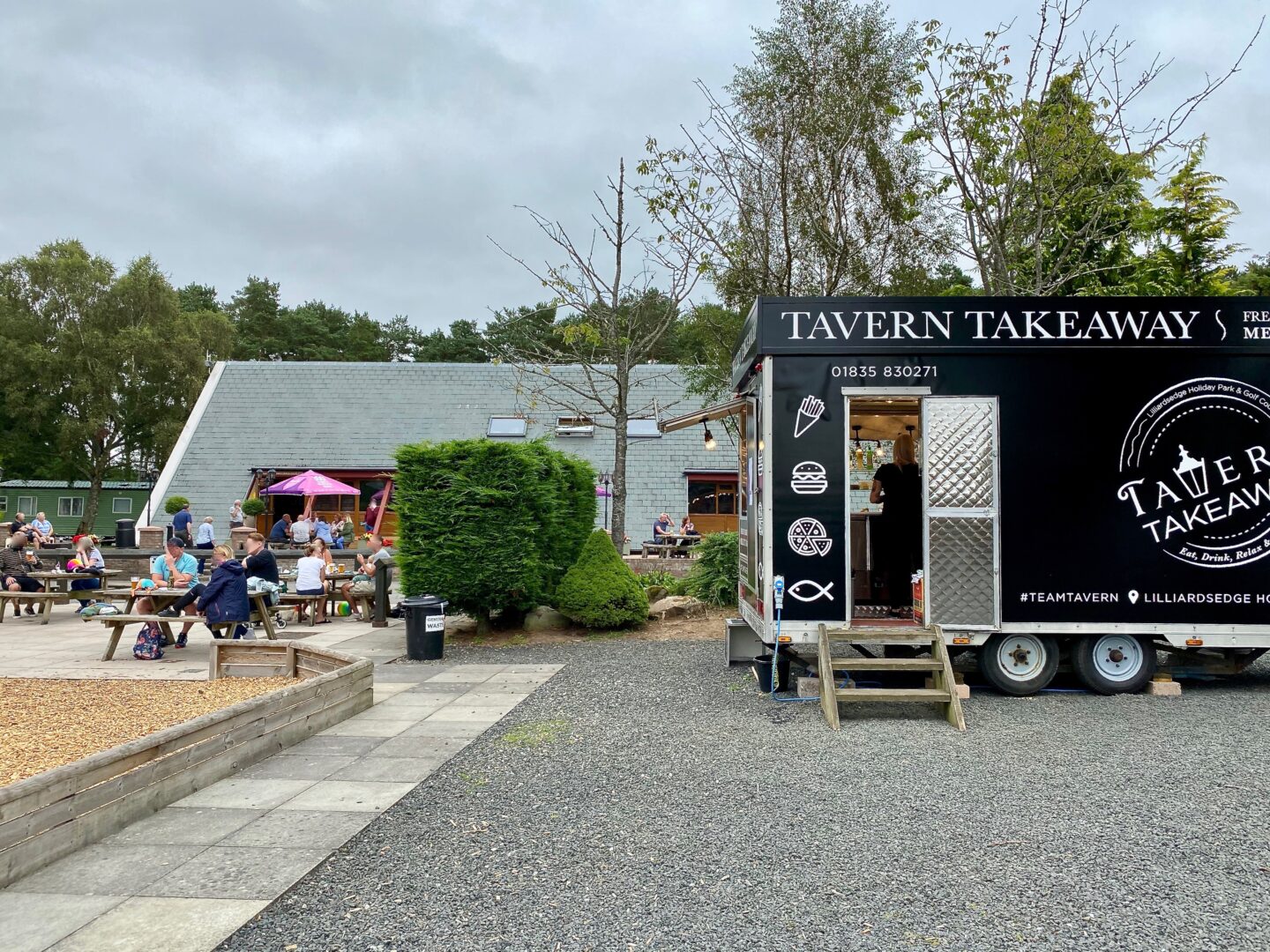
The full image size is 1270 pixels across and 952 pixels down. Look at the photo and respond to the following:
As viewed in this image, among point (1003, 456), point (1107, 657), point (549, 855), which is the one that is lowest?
point (549, 855)

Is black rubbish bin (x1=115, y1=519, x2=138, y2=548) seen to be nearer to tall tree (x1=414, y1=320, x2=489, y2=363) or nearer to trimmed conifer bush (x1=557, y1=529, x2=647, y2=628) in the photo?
trimmed conifer bush (x1=557, y1=529, x2=647, y2=628)

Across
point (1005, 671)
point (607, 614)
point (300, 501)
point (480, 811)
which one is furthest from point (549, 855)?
point (300, 501)

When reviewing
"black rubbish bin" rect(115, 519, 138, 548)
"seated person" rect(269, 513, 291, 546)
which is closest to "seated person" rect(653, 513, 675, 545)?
"seated person" rect(269, 513, 291, 546)

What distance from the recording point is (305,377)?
2597cm

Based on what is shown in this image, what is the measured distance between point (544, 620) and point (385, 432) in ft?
46.4

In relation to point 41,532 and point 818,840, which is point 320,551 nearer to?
point 41,532

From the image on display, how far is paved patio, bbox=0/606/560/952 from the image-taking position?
11.0 feet

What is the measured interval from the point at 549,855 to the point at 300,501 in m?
22.1

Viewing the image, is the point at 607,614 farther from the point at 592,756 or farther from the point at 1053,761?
the point at 1053,761

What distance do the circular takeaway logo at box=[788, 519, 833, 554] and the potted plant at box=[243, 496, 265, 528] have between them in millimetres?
18061

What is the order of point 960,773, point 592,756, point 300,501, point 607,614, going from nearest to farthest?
point 960,773
point 592,756
point 607,614
point 300,501

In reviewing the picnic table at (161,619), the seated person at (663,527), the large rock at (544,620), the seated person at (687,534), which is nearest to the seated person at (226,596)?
the picnic table at (161,619)

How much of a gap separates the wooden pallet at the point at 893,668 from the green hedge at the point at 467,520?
14.5ft

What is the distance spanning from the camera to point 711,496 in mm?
23359
